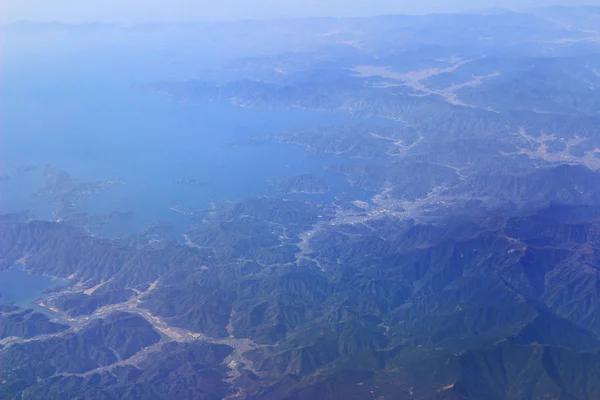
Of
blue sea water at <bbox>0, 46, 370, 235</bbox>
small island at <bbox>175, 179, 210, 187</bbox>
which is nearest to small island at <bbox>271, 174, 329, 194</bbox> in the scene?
blue sea water at <bbox>0, 46, 370, 235</bbox>

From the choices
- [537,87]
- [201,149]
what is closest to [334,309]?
[201,149]

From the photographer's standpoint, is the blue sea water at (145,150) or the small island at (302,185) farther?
the small island at (302,185)

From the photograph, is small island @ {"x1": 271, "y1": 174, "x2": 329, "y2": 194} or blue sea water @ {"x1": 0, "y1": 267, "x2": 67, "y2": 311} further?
small island @ {"x1": 271, "y1": 174, "x2": 329, "y2": 194}

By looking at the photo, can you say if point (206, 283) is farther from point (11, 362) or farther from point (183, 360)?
point (11, 362)

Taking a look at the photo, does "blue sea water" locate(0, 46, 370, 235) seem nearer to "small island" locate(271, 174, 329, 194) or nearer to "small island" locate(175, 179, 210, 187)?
"small island" locate(175, 179, 210, 187)

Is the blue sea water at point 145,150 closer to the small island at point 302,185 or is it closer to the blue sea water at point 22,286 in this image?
the small island at point 302,185

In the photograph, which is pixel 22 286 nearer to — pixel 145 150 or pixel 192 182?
pixel 192 182

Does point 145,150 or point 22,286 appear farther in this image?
point 145,150

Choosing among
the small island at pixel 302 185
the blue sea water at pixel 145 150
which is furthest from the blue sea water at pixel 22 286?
the small island at pixel 302 185

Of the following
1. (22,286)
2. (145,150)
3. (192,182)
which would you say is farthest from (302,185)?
(22,286)
